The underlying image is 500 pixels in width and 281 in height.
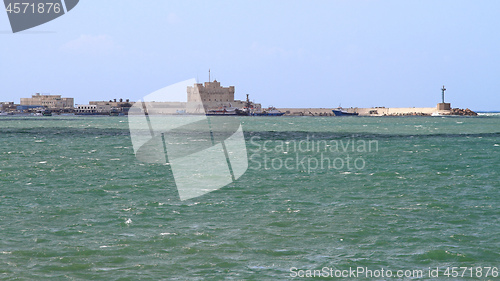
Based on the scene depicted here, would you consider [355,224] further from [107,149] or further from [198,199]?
[107,149]

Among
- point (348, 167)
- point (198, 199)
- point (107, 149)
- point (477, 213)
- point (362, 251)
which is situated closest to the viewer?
point (362, 251)

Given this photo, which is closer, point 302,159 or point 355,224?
point 355,224

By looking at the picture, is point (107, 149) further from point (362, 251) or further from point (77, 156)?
point (362, 251)

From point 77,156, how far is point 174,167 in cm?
1242

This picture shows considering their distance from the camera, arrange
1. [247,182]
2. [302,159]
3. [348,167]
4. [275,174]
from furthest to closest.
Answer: [302,159] → [348,167] → [275,174] → [247,182]

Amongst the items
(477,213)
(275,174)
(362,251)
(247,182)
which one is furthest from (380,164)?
(362,251)

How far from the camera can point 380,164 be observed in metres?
39.2

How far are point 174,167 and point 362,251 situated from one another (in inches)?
946

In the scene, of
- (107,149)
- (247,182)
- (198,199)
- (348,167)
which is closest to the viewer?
(198,199)

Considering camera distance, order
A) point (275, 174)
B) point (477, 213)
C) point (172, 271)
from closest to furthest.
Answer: point (172, 271) → point (477, 213) → point (275, 174)

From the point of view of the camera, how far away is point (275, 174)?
108 ft

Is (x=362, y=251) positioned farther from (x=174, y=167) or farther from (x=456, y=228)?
(x=174, y=167)

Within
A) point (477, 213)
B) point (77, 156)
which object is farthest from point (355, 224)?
point (77, 156)

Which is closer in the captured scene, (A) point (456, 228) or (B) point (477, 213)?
(A) point (456, 228)
